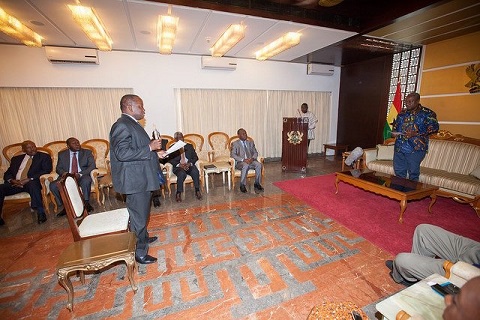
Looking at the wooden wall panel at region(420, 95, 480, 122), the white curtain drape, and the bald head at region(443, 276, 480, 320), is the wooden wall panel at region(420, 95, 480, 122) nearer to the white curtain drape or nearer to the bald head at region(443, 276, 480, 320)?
the white curtain drape

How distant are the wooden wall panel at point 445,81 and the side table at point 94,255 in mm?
6363

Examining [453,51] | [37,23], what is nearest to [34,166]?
[37,23]

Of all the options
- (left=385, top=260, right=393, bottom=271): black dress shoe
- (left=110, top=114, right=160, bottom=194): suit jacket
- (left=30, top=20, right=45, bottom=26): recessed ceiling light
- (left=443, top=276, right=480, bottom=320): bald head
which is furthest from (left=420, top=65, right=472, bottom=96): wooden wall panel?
(left=30, top=20, right=45, bottom=26): recessed ceiling light

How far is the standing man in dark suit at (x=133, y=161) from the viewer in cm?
202

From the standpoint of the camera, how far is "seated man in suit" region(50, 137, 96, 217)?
3.69 m

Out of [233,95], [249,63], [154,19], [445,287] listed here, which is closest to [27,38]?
[154,19]

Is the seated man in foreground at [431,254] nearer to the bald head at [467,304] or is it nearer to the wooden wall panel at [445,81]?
the bald head at [467,304]

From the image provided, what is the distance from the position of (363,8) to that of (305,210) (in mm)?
3493

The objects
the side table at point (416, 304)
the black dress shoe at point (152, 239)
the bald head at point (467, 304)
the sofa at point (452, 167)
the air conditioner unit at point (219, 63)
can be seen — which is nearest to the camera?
the bald head at point (467, 304)

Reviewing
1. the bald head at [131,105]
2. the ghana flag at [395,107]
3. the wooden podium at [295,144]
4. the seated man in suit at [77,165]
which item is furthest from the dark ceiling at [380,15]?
the seated man in suit at [77,165]

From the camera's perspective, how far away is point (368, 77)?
6391 millimetres

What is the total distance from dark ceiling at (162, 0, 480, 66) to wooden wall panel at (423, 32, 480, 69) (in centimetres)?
15

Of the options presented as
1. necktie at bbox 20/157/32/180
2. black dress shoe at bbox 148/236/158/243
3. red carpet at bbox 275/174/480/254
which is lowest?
red carpet at bbox 275/174/480/254

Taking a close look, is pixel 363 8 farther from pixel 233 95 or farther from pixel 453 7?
pixel 233 95
